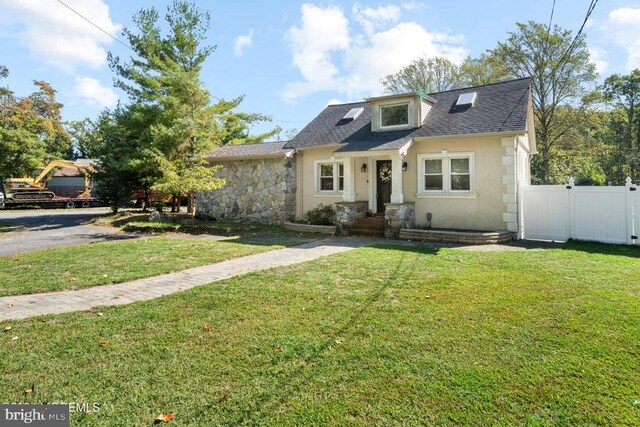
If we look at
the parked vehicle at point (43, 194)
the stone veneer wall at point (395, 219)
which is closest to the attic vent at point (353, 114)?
the stone veneer wall at point (395, 219)

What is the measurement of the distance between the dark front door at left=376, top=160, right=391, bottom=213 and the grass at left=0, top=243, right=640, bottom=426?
27.8 feet

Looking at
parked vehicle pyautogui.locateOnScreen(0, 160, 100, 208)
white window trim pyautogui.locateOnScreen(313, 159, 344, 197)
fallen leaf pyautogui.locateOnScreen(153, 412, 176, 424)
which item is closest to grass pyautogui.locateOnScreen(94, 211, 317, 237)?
white window trim pyautogui.locateOnScreen(313, 159, 344, 197)

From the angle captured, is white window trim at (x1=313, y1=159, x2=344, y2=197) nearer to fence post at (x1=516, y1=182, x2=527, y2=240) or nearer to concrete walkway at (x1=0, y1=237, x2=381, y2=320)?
concrete walkway at (x1=0, y1=237, x2=381, y2=320)

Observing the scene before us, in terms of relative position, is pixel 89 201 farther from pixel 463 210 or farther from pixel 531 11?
pixel 531 11

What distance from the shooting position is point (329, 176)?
1524 cm

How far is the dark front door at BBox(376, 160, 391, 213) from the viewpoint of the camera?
14.2 m

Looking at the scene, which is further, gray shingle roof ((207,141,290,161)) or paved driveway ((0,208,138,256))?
gray shingle roof ((207,141,290,161))

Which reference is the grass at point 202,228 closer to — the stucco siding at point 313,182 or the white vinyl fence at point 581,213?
the stucco siding at point 313,182

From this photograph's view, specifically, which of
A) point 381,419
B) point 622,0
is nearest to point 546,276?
point 381,419

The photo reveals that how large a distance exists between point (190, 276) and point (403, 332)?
4311 millimetres

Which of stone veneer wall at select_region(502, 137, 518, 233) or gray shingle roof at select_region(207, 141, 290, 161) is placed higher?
gray shingle roof at select_region(207, 141, 290, 161)

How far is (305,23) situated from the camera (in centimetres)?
1446

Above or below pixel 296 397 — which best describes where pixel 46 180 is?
above

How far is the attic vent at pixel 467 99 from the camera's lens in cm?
1376
